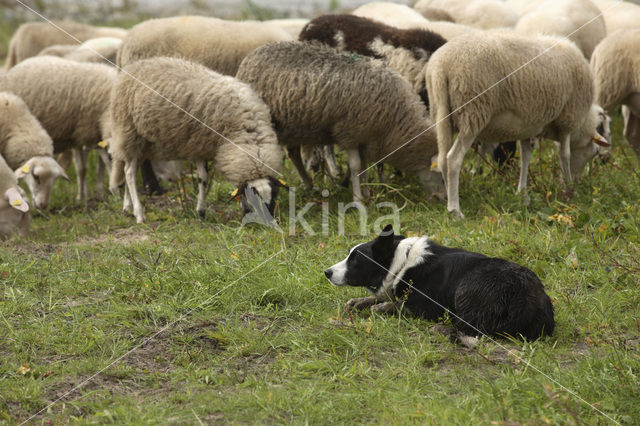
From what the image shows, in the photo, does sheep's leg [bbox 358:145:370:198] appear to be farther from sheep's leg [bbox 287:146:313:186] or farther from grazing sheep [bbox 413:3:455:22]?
grazing sheep [bbox 413:3:455:22]

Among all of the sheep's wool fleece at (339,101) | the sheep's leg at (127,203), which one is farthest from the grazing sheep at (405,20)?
the sheep's leg at (127,203)

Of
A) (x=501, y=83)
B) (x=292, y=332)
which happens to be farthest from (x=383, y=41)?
(x=292, y=332)

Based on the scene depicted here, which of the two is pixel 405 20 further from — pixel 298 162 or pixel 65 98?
pixel 65 98

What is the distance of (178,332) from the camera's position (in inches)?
153

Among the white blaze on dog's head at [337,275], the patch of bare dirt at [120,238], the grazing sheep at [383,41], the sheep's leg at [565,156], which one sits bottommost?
the patch of bare dirt at [120,238]

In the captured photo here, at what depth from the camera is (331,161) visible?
7.46 metres

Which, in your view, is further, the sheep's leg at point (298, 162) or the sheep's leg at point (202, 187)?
the sheep's leg at point (298, 162)

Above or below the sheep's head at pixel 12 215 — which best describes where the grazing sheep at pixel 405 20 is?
above

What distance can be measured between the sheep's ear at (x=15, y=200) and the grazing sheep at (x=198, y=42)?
2103 mm

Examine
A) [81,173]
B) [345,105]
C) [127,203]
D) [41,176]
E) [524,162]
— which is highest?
[345,105]

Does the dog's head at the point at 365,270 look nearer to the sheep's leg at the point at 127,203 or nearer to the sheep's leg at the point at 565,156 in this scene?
the sheep's leg at the point at 565,156

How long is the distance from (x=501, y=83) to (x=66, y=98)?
4.37 m

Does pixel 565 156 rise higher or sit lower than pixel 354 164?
higher

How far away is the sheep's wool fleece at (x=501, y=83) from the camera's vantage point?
570 centimetres
